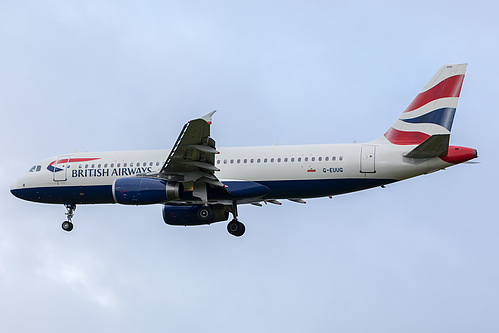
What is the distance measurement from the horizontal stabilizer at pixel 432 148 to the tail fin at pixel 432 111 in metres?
1.43

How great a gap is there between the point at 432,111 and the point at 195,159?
33.5 feet

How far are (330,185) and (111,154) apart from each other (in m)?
10.7

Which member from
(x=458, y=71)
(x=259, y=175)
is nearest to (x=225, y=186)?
(x=259, y=175)

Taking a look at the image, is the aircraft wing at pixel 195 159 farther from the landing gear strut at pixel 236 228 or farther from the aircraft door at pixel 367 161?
the aircraft door at pixel 367 161

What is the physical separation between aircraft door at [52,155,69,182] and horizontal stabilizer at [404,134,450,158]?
15.8 m

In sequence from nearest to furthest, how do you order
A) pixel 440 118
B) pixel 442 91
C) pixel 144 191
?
1. pixel 144 191
2. pixel 440 118
3. pixel 442 91

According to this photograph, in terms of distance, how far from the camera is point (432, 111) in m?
36.2

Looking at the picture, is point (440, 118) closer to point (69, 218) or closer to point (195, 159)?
point (195, 159)

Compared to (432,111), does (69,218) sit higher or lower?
lower

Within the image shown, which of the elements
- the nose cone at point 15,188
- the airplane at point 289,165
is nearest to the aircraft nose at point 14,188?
the nose cone at point 15,188

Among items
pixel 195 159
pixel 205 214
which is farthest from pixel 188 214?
pixel 195 159

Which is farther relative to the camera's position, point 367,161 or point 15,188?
point 15,188

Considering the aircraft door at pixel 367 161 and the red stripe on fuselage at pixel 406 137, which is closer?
the aircraft door at pixel 367 161

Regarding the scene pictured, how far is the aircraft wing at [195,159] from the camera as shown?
33.5m
